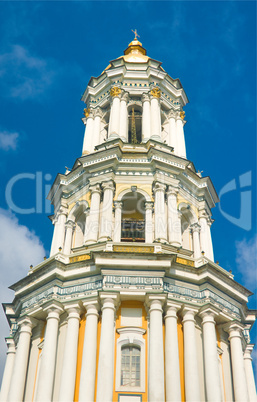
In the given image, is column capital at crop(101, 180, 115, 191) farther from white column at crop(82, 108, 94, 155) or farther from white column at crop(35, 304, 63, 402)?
white column at crop(35, 304, 63, 402)

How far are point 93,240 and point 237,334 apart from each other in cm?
748

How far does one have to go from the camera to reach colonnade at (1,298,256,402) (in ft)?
67.2

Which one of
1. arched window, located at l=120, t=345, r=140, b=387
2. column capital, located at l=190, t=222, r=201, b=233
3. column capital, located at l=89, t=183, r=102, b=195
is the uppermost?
column capital, located at l=89, t=183, r=102, b=195

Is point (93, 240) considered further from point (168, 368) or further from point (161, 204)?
point (168, 368)

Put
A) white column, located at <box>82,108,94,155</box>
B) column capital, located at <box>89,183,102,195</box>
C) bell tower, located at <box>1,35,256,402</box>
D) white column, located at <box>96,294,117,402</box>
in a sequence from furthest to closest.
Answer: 1. white column, located at <box>82,108,94,155</box>
2. column capital, located at <box>89,183,102,195</box>
3. bell tower, located at <box>1,35,256,402</box>
4. white column, located at <box>96,294,117,402</box>

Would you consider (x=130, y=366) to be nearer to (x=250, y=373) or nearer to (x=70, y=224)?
(x=250, y=373)

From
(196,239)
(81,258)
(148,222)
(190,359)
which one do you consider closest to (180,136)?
(196,239)

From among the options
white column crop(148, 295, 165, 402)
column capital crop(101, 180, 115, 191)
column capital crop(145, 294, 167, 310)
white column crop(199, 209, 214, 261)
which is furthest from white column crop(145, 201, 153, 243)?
white column crop(148, 295, 165, 402)

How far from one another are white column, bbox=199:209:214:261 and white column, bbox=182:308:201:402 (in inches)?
188

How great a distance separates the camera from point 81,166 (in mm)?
28750

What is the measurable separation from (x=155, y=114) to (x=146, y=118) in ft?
1.89

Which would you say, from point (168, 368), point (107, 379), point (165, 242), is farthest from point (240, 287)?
point (107, 379)

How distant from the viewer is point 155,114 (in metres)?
30.9

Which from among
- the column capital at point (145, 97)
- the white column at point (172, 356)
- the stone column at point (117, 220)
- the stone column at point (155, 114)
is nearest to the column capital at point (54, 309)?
the stone column at point (117, 220)
